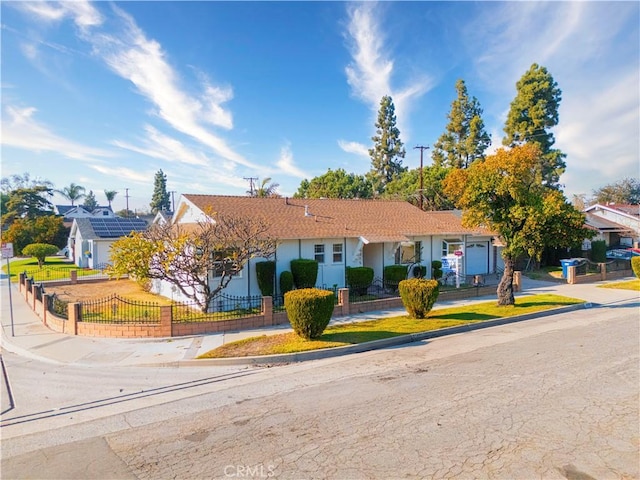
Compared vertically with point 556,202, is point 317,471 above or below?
below

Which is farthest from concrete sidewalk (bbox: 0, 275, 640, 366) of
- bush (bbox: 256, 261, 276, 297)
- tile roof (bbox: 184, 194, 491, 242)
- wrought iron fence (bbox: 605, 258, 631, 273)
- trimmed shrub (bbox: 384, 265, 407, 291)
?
wrought iron fence (bbox: 605, 258, 631, 273)

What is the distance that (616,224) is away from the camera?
125ft

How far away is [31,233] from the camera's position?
40.7 metres

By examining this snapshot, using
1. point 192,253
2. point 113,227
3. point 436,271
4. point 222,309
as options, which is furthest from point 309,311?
point 113,227

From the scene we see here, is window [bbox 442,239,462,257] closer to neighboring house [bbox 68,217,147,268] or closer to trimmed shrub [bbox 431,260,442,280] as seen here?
trimmed shrub [bbox 431,260,442,280]

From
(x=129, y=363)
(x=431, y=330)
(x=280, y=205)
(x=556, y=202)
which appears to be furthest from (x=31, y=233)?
(x=556, y=202)

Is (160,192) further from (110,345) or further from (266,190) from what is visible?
(110,345)

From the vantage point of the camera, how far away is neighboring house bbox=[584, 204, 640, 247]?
117 feet

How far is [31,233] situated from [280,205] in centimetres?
3312

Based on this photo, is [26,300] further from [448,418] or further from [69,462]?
[448,418]

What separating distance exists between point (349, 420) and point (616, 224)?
139 ft

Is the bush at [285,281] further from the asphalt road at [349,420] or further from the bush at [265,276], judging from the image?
the asphalt road at [349,420]

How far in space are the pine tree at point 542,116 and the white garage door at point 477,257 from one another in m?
20.2

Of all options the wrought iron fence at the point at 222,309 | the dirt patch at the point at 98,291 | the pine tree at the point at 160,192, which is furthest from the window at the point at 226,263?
the pine tree at the point at 160,192
